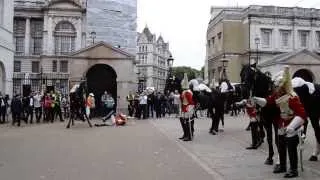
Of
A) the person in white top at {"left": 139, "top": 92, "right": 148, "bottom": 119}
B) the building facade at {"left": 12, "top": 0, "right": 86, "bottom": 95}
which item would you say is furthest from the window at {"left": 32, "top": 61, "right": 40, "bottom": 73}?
the person in white top at {"left": 139, "top": 92, "right": 148, "bottom": 119}

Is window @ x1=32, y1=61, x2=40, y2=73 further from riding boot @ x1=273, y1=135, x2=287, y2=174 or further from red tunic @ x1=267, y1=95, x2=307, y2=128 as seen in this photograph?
red tunic @ x1=267, y1=95, x2=307, y2=128

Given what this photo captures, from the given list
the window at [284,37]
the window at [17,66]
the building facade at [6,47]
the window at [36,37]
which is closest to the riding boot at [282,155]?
the building facade at [6,47]

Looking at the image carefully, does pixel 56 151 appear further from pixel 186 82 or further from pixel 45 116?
pixel 45 116

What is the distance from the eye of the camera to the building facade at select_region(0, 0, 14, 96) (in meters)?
31.6

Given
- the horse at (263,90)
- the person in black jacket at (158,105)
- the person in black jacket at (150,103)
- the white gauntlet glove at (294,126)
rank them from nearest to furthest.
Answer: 1. the white gauntlet glove at (294,126)
2. the horse at (263,90)
3. the person in black jacket at (150,103)
4. the person in black jacket at (158,105)

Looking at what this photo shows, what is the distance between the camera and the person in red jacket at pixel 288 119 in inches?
356

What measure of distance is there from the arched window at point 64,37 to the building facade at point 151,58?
127ft

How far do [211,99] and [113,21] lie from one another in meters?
23.7

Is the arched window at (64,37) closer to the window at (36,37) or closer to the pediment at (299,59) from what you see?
the window at (36,37)

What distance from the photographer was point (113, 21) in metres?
41.2

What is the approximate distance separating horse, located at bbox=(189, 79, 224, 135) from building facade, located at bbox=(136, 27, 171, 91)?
10042 centimetres

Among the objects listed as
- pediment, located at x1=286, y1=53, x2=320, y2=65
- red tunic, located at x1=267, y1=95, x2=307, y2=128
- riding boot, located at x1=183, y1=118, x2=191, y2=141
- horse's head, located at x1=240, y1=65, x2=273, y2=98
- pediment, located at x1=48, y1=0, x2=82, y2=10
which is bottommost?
riding boot, located at x1=183, y1=118, x2=191, y2=141

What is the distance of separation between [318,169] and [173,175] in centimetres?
298

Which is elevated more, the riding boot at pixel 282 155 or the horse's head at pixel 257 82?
the horse's head at pixel 257 82
